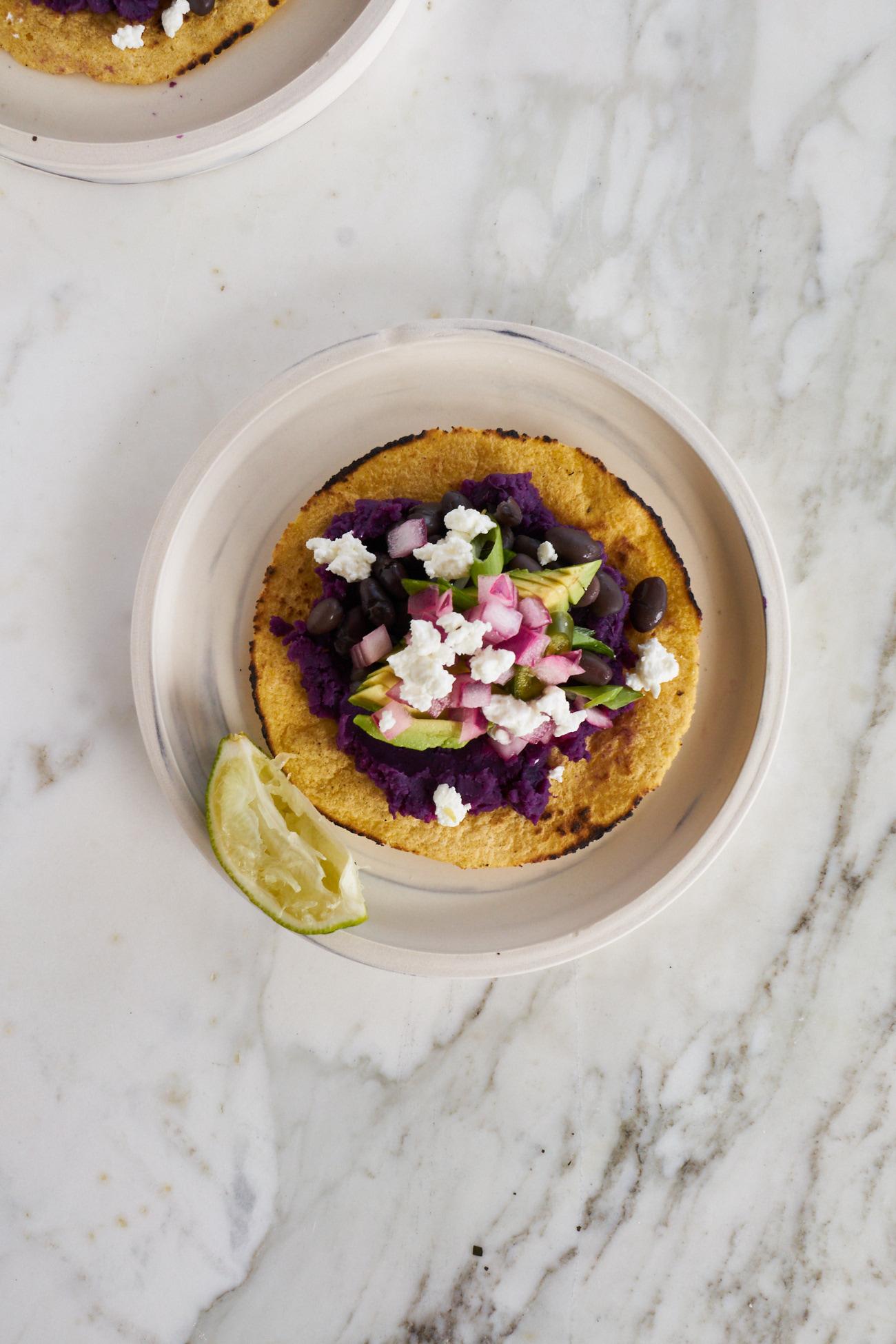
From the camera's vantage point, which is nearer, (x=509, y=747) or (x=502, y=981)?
(x=509, y=747)

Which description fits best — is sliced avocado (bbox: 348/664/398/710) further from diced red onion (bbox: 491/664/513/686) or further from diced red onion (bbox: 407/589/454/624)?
diced red onion (bbox: 491/664/513/686)

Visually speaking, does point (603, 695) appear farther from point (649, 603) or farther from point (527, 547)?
point (527, 547)

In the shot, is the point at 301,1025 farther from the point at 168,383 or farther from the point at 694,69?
the point at 694,69

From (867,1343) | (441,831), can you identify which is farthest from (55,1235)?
(867,1343)

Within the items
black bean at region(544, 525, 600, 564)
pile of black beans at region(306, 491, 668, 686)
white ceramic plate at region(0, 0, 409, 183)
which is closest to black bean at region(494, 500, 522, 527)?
pile of black beans at region(306, 491, 668, 686)

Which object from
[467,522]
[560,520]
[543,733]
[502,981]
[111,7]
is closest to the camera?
[467,522]

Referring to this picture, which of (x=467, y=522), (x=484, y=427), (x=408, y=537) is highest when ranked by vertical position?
(x=484, y=427)

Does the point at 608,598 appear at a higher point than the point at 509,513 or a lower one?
lower

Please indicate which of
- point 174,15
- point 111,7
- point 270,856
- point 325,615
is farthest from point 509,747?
point 111,7
